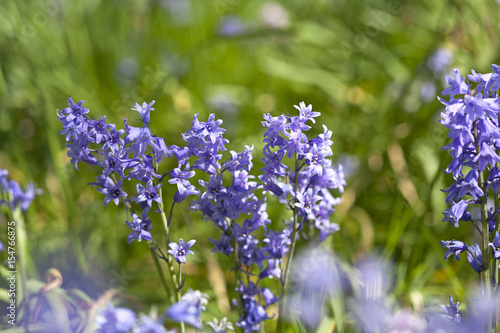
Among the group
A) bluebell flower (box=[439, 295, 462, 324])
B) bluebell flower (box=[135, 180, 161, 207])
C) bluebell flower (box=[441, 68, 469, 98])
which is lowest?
bluebell flower (box=[439, 295, 462, 324])

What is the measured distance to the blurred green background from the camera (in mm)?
3410

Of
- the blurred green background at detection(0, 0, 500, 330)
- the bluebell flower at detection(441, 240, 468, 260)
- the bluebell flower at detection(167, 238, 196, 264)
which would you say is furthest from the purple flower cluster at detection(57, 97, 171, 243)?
the blurred green background at detection(0, 0, 500, 330)

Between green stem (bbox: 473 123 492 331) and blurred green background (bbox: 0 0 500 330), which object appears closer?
green stem (bbox: 473 123 492 331)

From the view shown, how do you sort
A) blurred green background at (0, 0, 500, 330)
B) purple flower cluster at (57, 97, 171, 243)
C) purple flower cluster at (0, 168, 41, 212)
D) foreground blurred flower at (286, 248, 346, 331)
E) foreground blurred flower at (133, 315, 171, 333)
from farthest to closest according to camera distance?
blurred green background at (0, 0, 500, 330) → foreground blurred flower at (286, 248, 346, 331) → purple flower cluster at (0, 168, 41, 212) → purple flower cluster at (57, 97, 171, 243) → foreground blurred flower at (133, 315, 171, 333)

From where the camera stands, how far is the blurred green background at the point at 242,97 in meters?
3.41

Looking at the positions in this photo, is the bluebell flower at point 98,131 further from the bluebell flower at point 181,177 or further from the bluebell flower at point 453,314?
the bluebell flower at point 453,314

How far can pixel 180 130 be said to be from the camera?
4680 mm

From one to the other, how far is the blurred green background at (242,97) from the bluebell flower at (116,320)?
1.68 meters

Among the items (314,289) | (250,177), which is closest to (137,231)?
(250,177)

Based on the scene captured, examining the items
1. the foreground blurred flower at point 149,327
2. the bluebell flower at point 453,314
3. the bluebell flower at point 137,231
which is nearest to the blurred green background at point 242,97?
the bluebell flower at point 453,314

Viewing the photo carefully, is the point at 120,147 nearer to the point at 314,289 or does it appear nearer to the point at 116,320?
the point at 116,320

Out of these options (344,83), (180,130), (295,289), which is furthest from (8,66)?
(295,289)

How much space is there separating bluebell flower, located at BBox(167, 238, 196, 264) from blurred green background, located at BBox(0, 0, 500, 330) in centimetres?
119

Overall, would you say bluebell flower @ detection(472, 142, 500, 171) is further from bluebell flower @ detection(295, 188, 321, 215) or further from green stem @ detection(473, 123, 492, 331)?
bluebell flower @ detection(295, 188, 321, 215)
